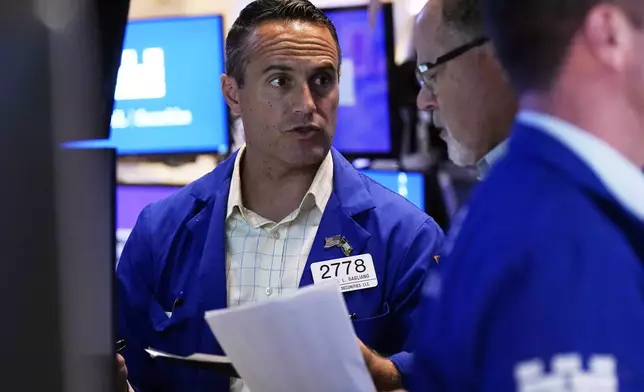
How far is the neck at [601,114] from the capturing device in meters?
0.60

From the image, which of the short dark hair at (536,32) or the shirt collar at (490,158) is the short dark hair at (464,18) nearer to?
the shirt collar at (490,158)

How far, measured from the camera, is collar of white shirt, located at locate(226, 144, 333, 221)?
154 centimetres

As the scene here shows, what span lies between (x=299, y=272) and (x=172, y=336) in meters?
0.31

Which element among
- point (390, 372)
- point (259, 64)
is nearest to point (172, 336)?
point (390, 372)

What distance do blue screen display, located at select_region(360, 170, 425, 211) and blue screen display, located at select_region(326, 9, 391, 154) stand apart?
0.47 feet

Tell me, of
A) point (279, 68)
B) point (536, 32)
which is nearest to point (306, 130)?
point (279, 68)

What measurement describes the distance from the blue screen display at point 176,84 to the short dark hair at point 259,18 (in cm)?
131

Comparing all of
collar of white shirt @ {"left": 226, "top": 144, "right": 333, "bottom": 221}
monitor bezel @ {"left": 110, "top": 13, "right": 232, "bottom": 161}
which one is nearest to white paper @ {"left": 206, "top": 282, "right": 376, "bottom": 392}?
collar of white shirt @ {"left": 226, "top": 144, "right": 333, "bottom": 221}

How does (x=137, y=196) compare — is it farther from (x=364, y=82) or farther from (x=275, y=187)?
(x=275, y=187)

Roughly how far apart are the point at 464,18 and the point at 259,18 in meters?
0.65

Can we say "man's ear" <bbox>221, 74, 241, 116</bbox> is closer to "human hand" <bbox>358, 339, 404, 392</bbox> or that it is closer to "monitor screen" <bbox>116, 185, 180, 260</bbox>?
"human hand" <bbox>358, 339, 404, 392</bbox>

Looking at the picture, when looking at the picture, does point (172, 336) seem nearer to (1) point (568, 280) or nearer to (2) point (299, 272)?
(2) point (299, 272)

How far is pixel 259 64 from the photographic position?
62.8 inches

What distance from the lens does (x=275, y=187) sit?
5.24 feet
